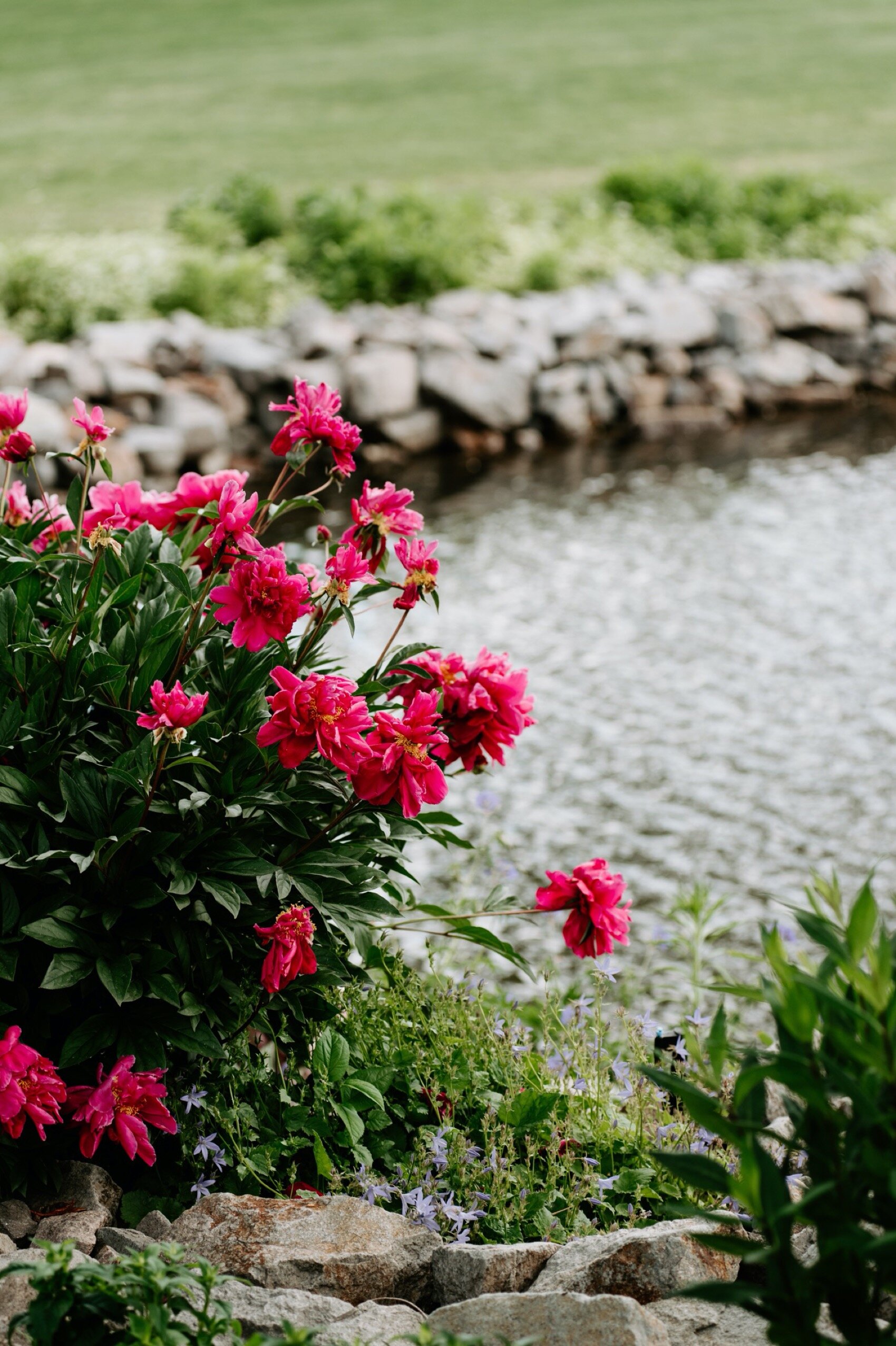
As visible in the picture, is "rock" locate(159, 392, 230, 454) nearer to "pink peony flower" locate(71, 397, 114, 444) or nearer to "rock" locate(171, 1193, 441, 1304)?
"pink peony flower" locate(71, 397, 114, 444)

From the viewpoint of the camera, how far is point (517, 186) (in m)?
17.0

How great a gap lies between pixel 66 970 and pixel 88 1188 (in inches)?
18.8

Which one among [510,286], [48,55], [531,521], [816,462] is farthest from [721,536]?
[48,55]

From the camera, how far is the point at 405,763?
2.22m

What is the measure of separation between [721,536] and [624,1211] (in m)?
6.27

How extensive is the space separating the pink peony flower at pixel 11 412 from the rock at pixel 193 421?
6642mm

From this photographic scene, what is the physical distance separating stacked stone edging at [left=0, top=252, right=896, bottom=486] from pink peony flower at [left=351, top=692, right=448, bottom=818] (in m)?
6.73

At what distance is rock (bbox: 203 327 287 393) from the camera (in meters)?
9.62

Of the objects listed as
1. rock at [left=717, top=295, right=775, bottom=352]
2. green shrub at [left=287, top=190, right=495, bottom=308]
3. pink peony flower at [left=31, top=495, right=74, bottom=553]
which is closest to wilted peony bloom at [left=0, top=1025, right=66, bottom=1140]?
pink peony flower at [left=31, top=495, right=74, bottom=553]

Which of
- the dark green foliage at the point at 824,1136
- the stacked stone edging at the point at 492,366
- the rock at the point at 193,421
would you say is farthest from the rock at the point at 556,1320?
the rock at the point at 193,421

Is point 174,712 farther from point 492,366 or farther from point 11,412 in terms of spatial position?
point 492,366

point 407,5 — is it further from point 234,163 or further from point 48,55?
point 234,163

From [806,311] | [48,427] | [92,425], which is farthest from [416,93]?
[92,425]

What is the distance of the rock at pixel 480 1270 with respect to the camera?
6.95ft
